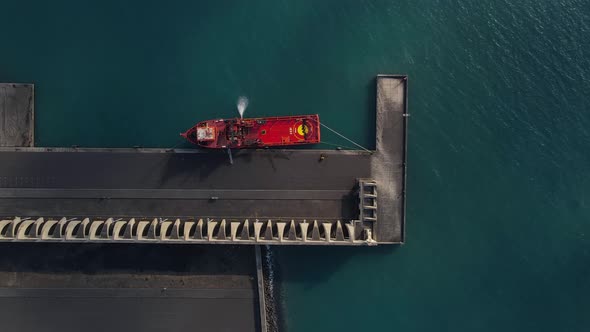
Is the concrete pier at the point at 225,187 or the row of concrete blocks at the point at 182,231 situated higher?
the concrete pier at the point at 225,187

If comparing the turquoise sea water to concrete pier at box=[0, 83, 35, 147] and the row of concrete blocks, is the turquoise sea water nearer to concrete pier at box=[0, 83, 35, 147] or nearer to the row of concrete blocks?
concrete pier at box=[0, 83, 35, 147]

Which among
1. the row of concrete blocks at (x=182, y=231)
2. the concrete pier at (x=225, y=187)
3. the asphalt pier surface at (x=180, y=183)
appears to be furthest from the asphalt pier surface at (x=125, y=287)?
the asphalt pier surface at (x=180, y=183)

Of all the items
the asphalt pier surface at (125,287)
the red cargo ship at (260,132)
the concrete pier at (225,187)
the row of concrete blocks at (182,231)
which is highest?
the red cargo ship at (260,132)

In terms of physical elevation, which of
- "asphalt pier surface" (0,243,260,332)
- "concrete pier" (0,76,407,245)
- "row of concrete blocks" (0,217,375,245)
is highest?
"concrete pier" (0,76,407,245)

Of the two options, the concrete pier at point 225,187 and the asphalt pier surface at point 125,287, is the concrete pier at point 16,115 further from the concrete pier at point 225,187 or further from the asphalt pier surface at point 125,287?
the asphalt pier surface at point 125,287

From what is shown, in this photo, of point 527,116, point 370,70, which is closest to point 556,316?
point 527,116

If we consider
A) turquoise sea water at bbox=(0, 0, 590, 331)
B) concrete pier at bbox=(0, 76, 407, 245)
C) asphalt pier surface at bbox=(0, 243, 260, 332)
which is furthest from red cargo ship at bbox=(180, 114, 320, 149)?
asphalt pier surface at bbox=(0, 243, 260, 332)

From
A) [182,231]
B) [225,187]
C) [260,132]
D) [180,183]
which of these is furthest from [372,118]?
[182,231]
